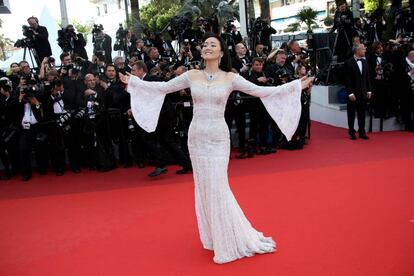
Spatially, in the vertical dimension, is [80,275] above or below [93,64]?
below

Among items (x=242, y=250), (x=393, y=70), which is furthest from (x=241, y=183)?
(x=393, y=70)

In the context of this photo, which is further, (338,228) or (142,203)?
(142,203)

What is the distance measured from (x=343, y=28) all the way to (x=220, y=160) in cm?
848

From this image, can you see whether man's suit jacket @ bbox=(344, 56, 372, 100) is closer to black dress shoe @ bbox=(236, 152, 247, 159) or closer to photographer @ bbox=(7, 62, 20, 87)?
black dress shoe @ bbox=(236, 152, 247, 159)

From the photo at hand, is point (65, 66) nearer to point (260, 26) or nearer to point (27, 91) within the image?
point (27, 91)

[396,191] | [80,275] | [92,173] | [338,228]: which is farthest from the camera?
[92,173]

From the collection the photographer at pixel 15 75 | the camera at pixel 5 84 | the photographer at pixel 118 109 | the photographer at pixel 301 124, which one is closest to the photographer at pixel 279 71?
the photographer at pixel 301 124

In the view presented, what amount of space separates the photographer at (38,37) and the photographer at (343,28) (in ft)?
22.6

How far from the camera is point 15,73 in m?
9.40

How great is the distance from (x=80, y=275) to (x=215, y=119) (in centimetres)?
166

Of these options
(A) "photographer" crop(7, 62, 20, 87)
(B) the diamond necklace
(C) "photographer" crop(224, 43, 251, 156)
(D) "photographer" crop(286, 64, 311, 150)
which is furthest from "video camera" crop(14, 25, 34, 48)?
(B) the diamond necklace

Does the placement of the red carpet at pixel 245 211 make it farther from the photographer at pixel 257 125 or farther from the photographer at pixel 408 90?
the photographer at pixel 408 90

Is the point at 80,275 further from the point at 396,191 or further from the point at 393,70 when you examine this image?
the point at 393,70

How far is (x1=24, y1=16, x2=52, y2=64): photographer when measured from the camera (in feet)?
35.1
